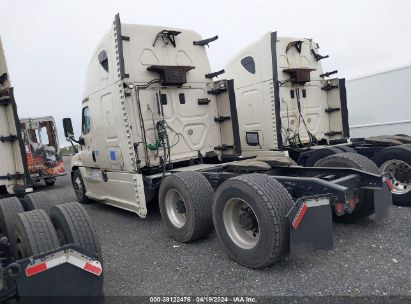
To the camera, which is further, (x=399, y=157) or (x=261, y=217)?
(x=399, y=157)

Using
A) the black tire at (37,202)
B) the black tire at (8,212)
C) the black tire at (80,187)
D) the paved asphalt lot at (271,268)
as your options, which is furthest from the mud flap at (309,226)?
the black tire at (80,187)

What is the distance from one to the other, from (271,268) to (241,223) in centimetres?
56

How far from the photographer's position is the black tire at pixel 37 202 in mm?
3615

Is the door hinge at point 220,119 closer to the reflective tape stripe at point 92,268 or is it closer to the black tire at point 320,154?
the black tire at point 320,154

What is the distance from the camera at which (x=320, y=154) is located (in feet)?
20.9

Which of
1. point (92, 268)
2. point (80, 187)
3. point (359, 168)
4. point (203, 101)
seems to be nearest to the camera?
point (92, 268)

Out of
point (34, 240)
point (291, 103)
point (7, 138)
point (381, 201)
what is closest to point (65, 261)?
point (34, 240)

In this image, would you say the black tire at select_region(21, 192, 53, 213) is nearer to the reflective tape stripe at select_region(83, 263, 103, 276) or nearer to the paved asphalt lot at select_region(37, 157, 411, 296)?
the paved asphalt lot at select_region(37, 157, 411, 296)

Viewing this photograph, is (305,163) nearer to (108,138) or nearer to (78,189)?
(108,138)

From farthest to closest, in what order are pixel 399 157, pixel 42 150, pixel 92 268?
pixel 42 150
pixel 399 157
pixel 92 268

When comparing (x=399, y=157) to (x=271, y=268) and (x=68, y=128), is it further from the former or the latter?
(x=68, y=128)

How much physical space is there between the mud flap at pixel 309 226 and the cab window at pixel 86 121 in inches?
206

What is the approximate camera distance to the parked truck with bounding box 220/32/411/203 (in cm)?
671

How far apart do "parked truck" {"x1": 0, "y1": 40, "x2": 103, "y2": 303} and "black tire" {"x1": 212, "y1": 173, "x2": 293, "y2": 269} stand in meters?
1.49
